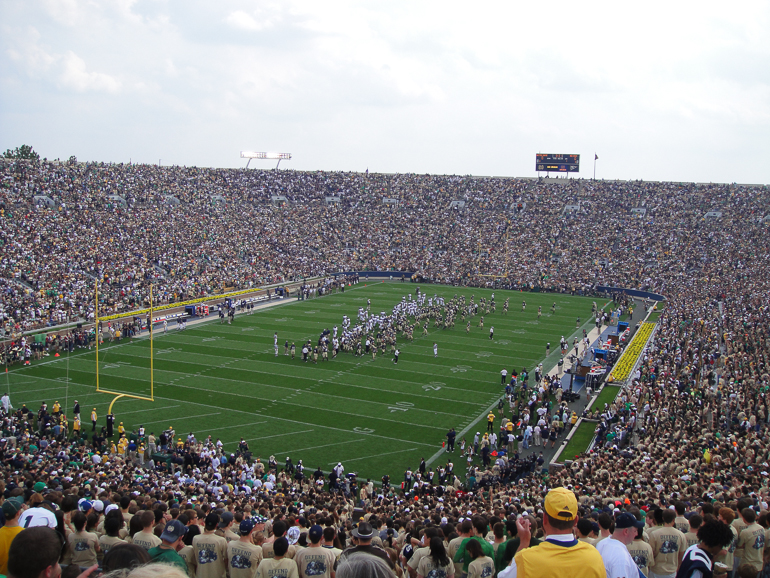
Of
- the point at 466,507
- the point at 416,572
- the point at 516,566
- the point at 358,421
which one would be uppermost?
the point at 516,566

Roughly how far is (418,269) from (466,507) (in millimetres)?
45011

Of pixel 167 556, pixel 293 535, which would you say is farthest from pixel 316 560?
pixel 293 535

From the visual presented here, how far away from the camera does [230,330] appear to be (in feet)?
120

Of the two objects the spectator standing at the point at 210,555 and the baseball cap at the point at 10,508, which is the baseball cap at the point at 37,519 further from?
the spectator standing at the point at 210,555

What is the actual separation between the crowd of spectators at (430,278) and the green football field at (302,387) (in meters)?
2.57

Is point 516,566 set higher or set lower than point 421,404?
higher

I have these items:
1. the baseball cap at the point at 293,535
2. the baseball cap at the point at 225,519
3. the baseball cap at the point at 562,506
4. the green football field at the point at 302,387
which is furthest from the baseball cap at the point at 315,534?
the green football field at the point at 302,387

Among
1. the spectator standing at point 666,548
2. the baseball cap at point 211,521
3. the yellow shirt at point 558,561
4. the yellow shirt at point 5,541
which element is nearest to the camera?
the yellow shirt at point 558,561

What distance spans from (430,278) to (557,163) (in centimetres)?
2567

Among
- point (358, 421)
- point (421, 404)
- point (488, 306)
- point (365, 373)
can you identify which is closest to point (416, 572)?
point (358, 421)

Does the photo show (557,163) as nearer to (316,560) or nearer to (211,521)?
(211,521)

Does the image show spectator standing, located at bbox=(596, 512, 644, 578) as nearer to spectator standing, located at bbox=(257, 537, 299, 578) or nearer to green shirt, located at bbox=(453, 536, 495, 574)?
green shirt, located at bbox=(453, 536, 495, 574)

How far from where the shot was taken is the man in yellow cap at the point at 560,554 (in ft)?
11.9

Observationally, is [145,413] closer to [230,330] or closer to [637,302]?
[230,330]
